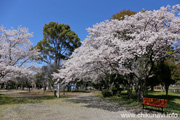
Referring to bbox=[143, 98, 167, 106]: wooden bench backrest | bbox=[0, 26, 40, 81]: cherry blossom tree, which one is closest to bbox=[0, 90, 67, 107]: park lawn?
bbox=[0, 26, 40, 81]: cherry blossom tree

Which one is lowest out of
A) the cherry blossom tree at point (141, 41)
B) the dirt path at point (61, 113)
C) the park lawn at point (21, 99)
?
the park lawn at point (21, 99)

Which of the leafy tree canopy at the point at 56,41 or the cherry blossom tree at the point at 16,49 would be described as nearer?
the cherry blossom tree at the point at 16,49

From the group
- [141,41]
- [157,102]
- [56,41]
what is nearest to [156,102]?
[157,102]

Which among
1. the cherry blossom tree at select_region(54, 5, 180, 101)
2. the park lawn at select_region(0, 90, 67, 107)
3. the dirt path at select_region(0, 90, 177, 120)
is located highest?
the cherry blossom tree at select_region(54, 5, 180, 101)

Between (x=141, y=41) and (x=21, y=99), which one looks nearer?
(x=141, y=41)

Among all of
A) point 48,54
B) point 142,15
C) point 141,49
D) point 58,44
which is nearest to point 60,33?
point 58,44

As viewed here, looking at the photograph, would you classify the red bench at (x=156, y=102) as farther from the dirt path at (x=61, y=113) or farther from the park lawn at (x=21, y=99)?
the park lawn at (x=21, y=99)

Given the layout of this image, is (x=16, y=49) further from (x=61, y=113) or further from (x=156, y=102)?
(x=156, y=102)

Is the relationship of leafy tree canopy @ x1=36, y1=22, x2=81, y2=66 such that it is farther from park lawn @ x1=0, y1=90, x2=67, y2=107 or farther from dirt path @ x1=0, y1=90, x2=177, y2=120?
dirt path @ x1=0, y1=90, x2=177, y2=120

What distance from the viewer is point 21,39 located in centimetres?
1702

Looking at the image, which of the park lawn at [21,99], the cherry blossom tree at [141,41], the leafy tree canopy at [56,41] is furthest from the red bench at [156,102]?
the leafy tree canopy at [56,41]

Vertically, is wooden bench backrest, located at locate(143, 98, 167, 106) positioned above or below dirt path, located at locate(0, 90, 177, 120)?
above

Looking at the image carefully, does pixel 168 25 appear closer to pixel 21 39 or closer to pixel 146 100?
pixel 146 100

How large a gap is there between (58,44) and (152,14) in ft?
77.7
